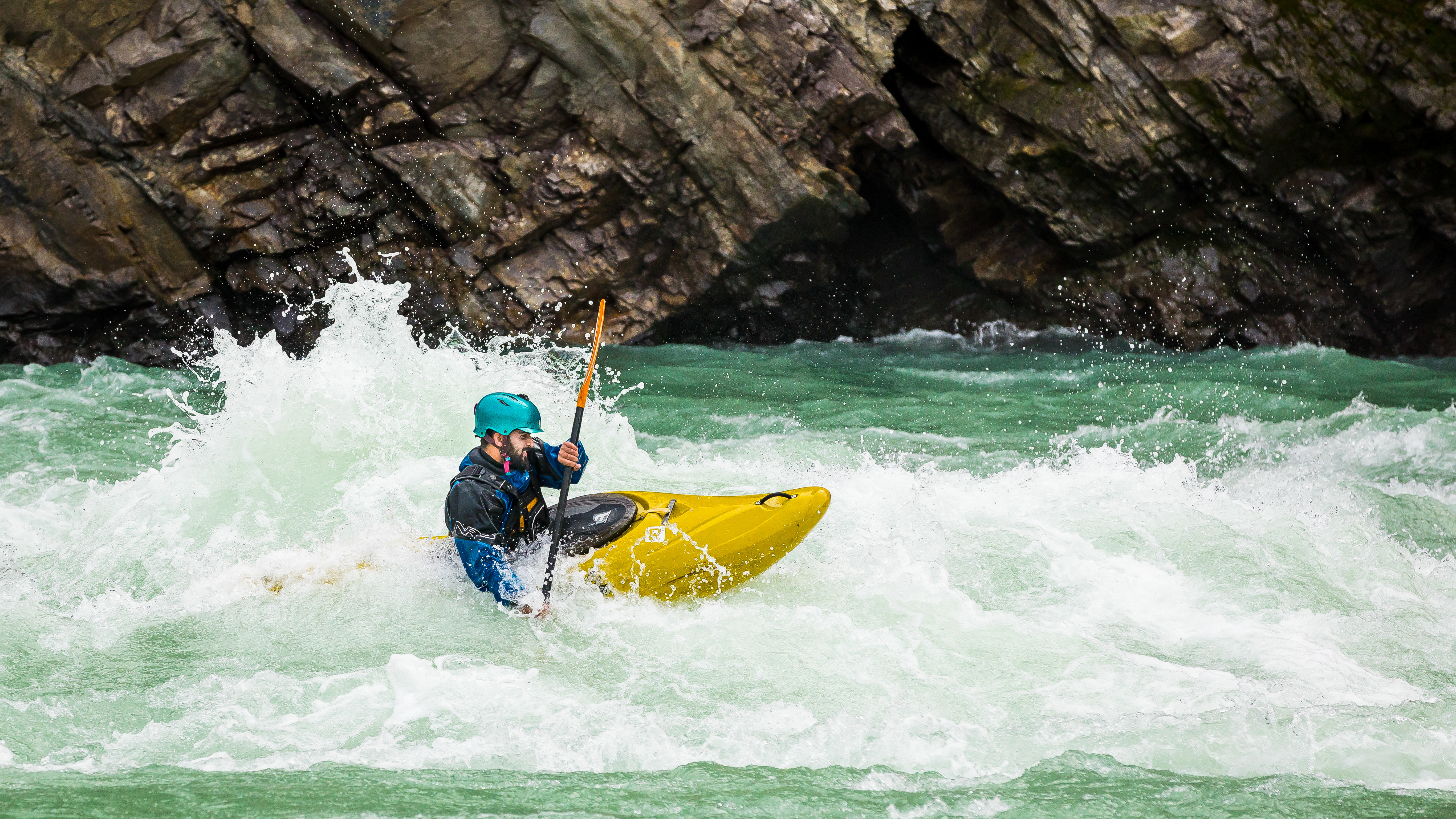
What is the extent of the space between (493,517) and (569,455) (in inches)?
16.0

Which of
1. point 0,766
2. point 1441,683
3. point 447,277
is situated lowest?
point 1441,683

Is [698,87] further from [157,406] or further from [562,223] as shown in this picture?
[157,406]

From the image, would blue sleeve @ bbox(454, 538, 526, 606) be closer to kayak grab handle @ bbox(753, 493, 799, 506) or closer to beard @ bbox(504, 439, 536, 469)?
beard @ bbox(504, 439, 536, 469)

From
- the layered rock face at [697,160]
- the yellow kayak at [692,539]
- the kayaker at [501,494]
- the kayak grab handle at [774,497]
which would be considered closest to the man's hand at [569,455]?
the kayaker at [501,494]

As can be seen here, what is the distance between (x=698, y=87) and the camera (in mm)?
10289

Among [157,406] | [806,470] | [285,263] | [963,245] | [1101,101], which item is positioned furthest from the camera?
[963,245]

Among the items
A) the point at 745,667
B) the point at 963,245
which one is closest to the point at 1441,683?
the point at 745,667

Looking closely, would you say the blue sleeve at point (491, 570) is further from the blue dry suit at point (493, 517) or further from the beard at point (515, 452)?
the beard at point (515, 452)

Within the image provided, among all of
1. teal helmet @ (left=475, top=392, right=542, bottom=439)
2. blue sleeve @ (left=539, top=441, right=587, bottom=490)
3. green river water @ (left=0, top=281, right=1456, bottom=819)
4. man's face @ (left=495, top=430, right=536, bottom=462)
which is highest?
teal helmet @ (left=475, top=392, right=542, bottom=439)

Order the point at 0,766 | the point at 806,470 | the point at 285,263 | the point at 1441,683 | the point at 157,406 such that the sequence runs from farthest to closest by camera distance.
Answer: the point at 285,263 < the point at 157,406 < the point at 806,470 < the point at 1441,683 < the point at 0,766

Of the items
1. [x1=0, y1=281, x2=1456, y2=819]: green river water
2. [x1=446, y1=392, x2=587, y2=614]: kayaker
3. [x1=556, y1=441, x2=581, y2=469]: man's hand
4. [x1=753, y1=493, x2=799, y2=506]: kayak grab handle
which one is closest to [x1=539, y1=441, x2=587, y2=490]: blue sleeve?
Answer: [x1=446, y1=392, x2=587, y2=614]: kayaker

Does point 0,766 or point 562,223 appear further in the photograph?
point 562,223

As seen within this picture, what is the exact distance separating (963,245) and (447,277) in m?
5.38

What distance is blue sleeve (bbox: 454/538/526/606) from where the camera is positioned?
14.6 ft
